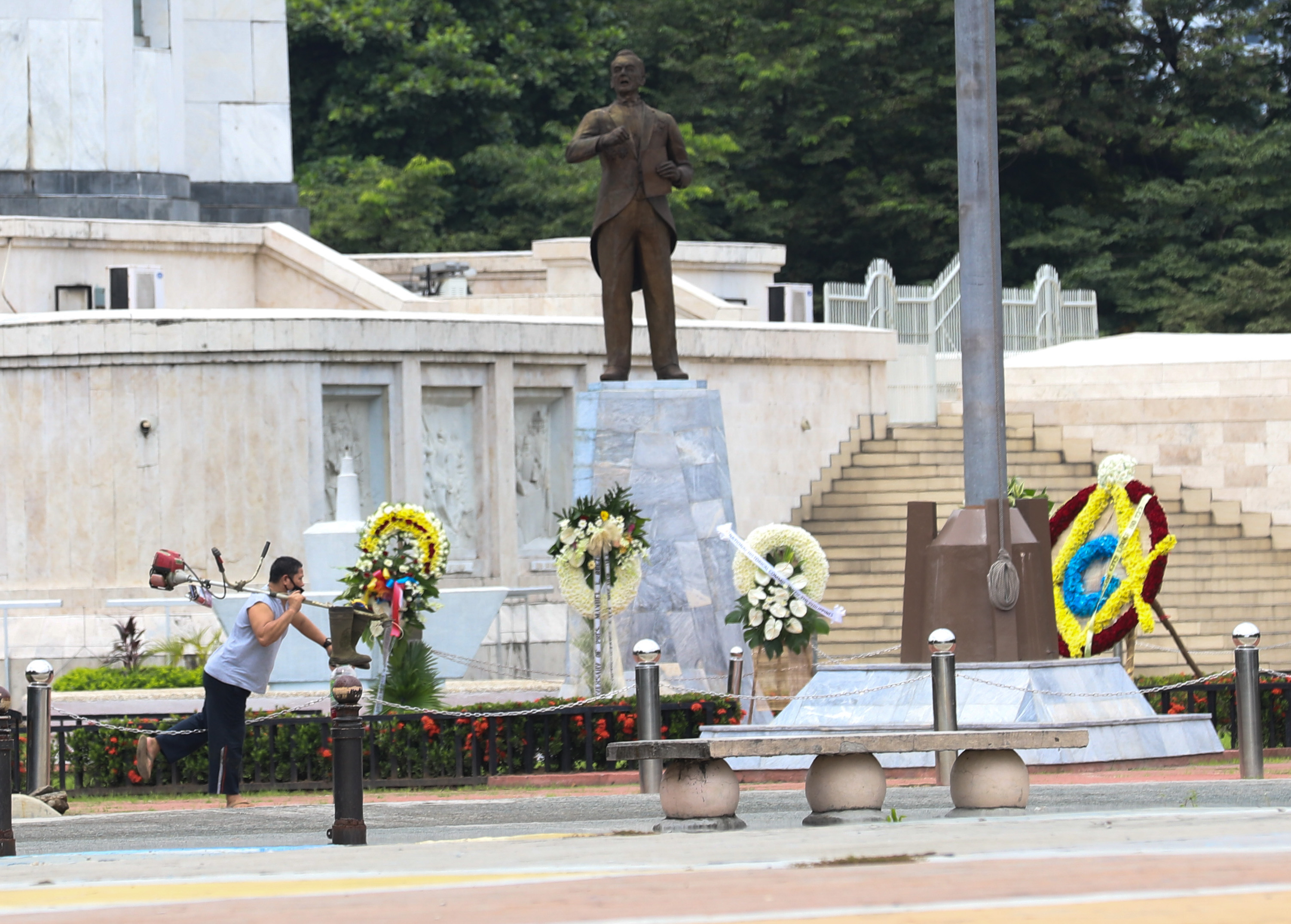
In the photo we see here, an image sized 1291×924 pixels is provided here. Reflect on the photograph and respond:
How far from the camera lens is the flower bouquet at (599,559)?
16.6 metres

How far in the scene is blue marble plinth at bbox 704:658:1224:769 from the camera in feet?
42.9

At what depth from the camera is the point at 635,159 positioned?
17.5 m

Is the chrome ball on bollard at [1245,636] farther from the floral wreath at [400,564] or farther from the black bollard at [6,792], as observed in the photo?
the black bollard at [6,792]

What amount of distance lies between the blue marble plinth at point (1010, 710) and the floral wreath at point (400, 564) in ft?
11.0

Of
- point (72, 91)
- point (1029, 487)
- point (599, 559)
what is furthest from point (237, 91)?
point (599, 559)

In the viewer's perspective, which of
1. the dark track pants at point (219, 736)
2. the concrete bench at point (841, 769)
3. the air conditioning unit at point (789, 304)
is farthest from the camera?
→ the air conditioning unit at point (789, 304)

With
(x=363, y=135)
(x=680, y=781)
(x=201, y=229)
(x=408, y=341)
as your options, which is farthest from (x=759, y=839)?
(x=363, y=135)

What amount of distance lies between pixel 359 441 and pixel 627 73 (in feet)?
24.6

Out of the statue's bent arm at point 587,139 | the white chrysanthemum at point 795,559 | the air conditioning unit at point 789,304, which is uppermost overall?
the air conditioning unit at point 789,304

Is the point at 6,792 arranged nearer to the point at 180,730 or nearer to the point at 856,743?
the point at 180,730

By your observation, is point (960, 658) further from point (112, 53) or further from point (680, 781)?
point (112, 53)

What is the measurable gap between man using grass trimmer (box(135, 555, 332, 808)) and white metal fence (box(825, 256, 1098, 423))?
55.9 ft

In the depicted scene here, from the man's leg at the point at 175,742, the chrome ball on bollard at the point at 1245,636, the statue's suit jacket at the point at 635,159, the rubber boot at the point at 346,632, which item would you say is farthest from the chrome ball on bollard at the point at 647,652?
the statue's suit jacket at the point at 635,159

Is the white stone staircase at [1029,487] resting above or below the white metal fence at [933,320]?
below
